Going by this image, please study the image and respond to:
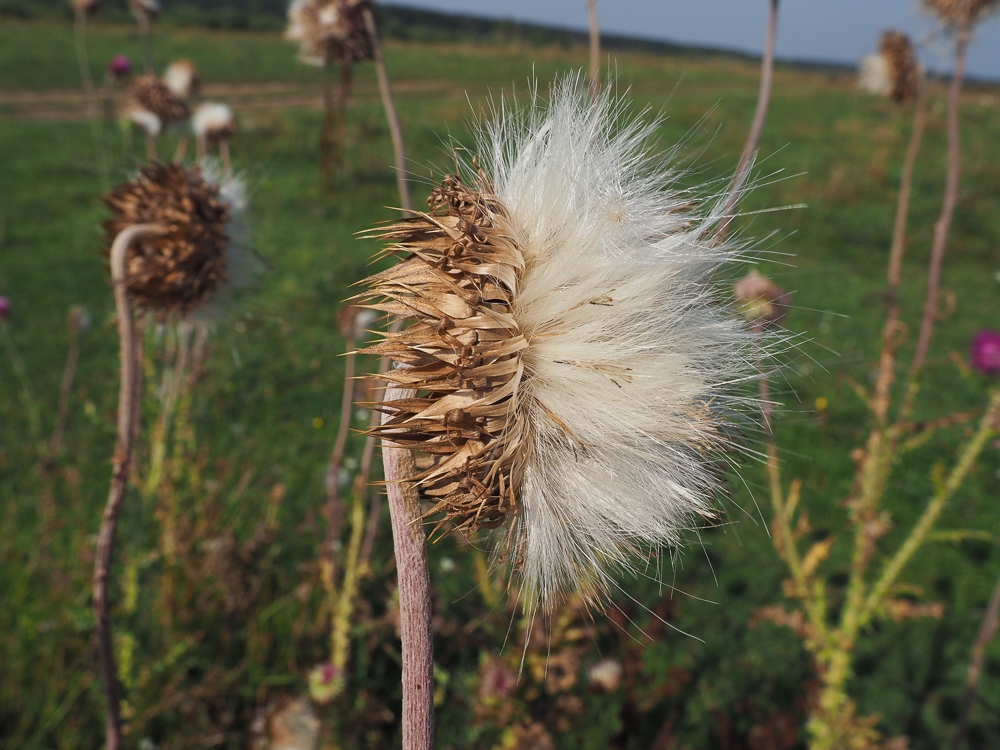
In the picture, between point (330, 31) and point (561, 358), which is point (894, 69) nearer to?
point (330, 31)

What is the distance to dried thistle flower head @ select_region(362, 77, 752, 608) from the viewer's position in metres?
0.85

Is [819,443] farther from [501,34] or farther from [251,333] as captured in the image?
[501,34]

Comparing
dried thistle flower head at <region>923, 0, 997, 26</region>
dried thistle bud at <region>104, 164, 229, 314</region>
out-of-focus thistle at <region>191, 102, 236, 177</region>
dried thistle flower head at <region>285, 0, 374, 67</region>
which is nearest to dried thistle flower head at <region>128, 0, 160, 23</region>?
out-of-focus thistle at <region>191, 102, 236, 177</region>

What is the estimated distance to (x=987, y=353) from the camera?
2.89 meters

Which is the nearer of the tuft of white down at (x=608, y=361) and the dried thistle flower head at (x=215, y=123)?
the tuft of white down at (x=608, y=361)

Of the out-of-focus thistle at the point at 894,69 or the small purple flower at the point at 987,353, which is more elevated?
the out-of-focus thistle at the point at 894,69

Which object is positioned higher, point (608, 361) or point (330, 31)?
point (330, 31)

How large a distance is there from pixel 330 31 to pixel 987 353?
9.52 ft

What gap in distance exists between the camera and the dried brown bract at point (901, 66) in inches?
142

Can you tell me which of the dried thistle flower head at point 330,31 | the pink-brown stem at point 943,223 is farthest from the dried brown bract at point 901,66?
the dried thistle flower head at point 330,31

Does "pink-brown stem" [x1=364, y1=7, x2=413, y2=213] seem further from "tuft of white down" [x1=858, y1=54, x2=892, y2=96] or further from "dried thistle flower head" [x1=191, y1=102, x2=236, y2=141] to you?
"tuft of white down" [x1=858, y1=54, x2=892, y2=96]

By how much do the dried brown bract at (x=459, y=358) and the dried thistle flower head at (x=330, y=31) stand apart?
1.33m

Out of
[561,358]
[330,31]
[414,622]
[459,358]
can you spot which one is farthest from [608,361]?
[330,31]

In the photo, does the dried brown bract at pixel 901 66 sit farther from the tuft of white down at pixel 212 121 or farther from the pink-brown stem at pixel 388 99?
the tuft of white down at pixel 212 121
